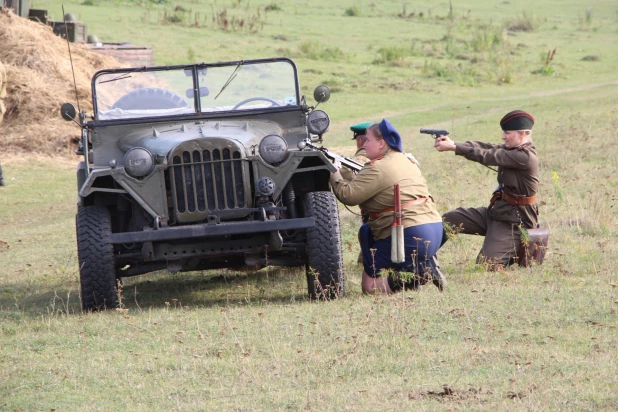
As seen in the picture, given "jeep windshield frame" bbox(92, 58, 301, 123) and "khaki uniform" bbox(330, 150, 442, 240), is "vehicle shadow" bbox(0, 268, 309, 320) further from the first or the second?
"jeep windshield frame" bbox(92, 58, 301, 123)

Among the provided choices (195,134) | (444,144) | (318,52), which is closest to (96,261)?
(195,134)

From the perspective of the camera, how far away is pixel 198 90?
8234mm

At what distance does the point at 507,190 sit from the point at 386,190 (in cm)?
132

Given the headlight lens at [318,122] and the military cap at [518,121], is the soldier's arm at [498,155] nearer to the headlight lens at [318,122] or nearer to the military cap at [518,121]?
the military cap at [518,121]

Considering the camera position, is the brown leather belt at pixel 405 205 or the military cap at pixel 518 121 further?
the military cap at pixel 518 121

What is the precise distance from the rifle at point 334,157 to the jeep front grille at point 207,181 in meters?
0.55

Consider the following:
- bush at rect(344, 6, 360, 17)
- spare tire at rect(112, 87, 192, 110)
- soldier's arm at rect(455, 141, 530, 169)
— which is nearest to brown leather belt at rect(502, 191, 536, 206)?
soldier's arm at rect(455, 141, 530, 169)

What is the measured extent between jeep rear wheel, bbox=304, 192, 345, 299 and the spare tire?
1.88 meters

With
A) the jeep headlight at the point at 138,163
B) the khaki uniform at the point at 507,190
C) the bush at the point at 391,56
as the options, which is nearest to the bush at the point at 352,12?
the bush at the point at 391,56

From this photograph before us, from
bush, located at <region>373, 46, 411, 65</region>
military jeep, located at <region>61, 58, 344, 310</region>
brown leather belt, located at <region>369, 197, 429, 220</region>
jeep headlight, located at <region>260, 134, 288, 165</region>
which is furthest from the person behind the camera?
bush, located at <region>373, 46, 411, 65</region>

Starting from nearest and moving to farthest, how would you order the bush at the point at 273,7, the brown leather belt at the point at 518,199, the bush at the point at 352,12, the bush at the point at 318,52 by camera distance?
the brown leather belt at the point at 518,199, the bush at the point at 318,52, the bush at the point at 273,7, the bush at the point at 352,12

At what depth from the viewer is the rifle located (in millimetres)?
7183

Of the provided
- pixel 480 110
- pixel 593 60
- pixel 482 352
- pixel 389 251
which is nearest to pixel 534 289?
pixel 389 251

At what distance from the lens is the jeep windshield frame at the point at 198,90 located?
26.7 feet
